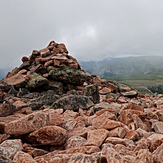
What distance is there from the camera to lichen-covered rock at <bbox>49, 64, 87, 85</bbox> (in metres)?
19.0

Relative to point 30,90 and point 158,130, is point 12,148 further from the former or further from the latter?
point 30,90

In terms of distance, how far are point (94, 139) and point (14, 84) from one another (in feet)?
51.4

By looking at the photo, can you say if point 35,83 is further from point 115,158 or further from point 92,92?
point 115,158

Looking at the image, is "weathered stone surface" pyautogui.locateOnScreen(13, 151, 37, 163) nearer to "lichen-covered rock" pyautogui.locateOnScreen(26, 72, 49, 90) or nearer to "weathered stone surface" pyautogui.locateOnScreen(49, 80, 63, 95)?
"lichen-covered rock" pyautogui.locateOnScreen(26, 72, 49, 90)

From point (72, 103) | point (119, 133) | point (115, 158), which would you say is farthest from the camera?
point (72, 103)

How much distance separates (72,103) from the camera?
29.1 feet

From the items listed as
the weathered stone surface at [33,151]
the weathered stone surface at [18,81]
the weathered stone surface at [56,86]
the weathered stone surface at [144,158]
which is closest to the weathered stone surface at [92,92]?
the weathered stone surface at [56,86]

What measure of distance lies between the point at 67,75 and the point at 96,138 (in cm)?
1559

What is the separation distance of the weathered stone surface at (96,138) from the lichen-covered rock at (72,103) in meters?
4.33

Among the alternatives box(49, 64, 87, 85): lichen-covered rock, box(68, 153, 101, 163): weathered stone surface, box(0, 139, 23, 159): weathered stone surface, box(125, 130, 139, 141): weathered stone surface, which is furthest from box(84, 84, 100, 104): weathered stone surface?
box(68, 153, 101, 163): weathered stone surface

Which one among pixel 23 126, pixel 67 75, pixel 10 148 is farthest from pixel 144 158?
pixel 67 75

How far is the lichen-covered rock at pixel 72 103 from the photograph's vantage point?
866 cm

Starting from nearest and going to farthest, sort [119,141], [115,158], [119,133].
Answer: [115,158]
[119,141]
[119,133]

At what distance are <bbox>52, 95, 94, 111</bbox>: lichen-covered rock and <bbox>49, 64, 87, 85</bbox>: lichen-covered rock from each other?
10152 mm
